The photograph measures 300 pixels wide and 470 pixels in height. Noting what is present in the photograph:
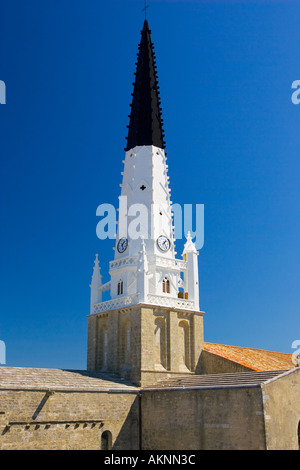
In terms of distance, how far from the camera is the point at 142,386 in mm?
27547

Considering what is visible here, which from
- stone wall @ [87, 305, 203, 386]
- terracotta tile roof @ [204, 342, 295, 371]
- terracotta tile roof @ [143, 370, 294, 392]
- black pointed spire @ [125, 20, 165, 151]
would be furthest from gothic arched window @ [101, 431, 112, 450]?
black pointed spire @ [125, 20, 165, 151]

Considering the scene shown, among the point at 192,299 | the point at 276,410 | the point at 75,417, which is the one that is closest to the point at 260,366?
the point at 192,299

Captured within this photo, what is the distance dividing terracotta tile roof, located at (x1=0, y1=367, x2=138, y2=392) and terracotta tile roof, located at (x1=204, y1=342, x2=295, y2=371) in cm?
664

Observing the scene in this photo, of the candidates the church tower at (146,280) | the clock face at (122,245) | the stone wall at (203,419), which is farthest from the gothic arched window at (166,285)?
the stone wall at (203,419)

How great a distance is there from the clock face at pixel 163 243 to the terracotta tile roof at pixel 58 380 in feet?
27.6

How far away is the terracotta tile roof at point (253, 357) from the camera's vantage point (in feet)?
98.1

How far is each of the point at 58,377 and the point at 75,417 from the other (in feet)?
8.51

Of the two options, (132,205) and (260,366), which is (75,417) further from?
(132,205)

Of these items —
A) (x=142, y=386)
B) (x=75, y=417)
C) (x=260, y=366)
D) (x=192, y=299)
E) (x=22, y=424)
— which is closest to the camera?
(x=22, y=424)

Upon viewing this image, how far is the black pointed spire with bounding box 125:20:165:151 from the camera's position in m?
34.1

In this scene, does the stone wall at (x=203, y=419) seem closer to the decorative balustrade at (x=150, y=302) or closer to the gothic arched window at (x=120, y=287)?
→ the decorative balustrade at (x=150, y=302)

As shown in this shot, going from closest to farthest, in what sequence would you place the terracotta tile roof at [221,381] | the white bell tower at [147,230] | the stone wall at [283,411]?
1. the stone wall at [283,411]
2. the terracotta tile roof at [221,381]
3. the white bell tower at [147,230]

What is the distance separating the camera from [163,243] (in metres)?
32.4
